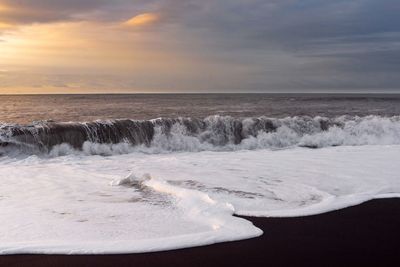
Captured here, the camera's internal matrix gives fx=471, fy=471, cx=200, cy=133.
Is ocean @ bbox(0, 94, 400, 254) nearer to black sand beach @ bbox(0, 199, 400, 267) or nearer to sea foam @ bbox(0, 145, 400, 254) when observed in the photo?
sea foam @ bbox(0, 145, 400, 254)

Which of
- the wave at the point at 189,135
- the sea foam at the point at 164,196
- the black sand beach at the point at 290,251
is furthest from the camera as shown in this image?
the wave at the point at 189,135

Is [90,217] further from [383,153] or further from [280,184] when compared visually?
[383,153]

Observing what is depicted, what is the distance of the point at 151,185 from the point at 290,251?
3.71 m

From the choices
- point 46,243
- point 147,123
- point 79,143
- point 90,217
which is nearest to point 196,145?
point 147,123

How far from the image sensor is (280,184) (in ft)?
27.1

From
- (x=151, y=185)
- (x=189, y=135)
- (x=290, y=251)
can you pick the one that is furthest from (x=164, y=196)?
(x=189, y=135)

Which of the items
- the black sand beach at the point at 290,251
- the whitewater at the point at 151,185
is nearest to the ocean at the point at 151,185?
the whitewater at the point at 151,185

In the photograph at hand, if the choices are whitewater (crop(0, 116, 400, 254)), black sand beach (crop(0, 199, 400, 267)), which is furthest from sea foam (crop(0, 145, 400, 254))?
black sand beach (crop(0, 199, 400, 267))

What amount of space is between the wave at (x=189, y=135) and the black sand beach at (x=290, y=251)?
9.42m

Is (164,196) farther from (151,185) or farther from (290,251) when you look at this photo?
(290,251)

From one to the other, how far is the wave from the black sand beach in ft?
30.9

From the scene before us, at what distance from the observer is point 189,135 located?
16859 mm

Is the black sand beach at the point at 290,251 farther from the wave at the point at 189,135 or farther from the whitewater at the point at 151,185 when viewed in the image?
the wave at the point at 189,135

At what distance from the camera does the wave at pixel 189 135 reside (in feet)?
46.8
